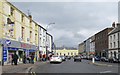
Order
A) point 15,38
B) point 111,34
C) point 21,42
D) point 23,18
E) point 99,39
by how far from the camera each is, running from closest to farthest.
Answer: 1. point 15,38
2. point 21,42
3. point 23,18
4. point 111,34
5. point 99,39

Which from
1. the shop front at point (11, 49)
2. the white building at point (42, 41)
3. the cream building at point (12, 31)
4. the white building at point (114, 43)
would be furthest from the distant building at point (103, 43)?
the shop front at point (11, 49)

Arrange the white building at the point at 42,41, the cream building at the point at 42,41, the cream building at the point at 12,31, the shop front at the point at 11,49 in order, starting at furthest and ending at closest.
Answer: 1. the cream building at the point at 42,41
2. the white building at the point at 42,41
3. the shop front at the point at 11,49
4. the cream building at the point at 12,31

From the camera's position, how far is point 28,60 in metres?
39.6

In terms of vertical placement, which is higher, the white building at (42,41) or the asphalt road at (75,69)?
the white building at (42,41)

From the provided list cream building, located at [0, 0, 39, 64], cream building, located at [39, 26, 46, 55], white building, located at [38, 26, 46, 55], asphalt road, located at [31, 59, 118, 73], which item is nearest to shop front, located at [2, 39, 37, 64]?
cream building, located at [0, 0, 39, 64]

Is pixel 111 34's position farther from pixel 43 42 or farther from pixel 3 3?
pixel 3 3

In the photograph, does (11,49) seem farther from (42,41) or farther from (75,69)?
(42,41)

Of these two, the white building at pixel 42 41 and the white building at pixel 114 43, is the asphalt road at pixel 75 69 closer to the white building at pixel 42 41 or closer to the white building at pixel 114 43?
the white building at pixel 42 41

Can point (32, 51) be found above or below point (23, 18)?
below

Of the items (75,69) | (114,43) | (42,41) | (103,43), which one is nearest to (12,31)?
(75,69)

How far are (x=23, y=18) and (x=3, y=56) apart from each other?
12.7 meters

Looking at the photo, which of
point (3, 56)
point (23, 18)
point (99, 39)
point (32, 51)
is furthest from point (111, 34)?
point (3, 56)

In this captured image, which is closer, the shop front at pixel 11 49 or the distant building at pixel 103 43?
the shop front at pixel 11 49

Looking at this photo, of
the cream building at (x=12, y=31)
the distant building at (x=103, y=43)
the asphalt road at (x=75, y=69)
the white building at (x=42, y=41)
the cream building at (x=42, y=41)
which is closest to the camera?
the asphalt road at (x=75, y=69)
